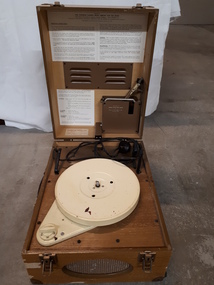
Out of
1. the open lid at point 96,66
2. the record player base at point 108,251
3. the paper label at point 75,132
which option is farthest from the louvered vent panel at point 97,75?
the record player base at point 108,251

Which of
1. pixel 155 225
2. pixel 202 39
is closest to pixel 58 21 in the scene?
pixel 155 225

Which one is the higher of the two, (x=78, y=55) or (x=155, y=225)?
(x=78, y=55)

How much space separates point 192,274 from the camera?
1.04 meters

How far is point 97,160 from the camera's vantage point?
0.99 meters

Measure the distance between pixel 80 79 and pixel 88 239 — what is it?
0.68 meters

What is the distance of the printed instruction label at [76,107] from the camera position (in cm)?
111

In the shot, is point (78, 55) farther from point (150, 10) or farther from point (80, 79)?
point (150, 10)

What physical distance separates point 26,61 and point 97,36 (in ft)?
2.81

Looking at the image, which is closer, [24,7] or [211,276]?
[211,276]

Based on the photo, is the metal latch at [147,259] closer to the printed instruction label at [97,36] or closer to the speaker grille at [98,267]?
the speaker grille at [98,267]

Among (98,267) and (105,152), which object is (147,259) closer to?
(98,267)

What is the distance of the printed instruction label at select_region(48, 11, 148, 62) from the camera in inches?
36.0

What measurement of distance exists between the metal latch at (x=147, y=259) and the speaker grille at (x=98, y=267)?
87 mm

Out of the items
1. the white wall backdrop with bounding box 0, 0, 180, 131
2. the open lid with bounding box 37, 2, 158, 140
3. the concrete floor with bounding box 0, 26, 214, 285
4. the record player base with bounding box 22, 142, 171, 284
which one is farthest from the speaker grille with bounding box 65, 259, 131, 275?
the white wall backdrop with bounding box 0, 0, 180, 131
